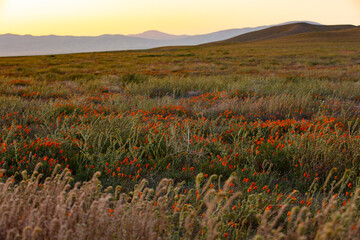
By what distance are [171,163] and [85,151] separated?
3.61 feet

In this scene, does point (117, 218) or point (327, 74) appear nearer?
point (117, 218)

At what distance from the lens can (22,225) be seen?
1627 mm

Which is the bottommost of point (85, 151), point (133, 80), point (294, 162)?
point (294, 162)

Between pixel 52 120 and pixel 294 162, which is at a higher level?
pixel 52 120

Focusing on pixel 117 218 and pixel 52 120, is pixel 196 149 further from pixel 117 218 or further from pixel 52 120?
pixel 52 120

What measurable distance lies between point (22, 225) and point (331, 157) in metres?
3.40

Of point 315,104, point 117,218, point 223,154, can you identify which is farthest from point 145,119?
point 315,104

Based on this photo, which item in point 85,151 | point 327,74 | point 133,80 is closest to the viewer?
point 85,151

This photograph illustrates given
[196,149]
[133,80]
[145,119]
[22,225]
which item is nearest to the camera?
[22,225]

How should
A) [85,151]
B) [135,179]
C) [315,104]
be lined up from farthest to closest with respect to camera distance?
[315,104], [85,151], [135,179]

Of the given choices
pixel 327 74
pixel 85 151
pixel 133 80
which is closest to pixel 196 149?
pixel 85 151

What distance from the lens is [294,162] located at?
139 inches

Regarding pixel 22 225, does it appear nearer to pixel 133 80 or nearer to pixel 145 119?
pixel 145 119

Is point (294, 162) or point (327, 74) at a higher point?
point (327, 74)
